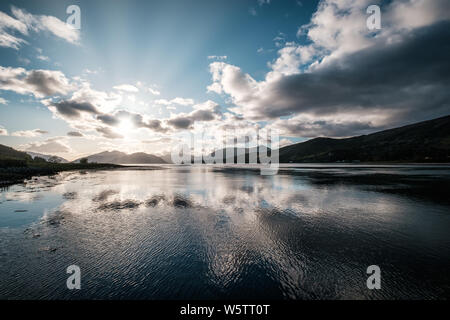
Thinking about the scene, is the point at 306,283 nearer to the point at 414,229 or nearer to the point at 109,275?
the point at 109,275

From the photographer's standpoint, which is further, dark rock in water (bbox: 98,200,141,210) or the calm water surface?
dark rock in water (bbox: 98,200,141,210)

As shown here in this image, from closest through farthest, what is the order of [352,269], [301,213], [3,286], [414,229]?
[3,286] < [352,269] < [414,229] < [301,213]

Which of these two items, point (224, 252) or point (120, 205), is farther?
point (120, 205)

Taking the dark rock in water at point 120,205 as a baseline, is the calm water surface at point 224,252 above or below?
below

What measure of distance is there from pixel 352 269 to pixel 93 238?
1911cm

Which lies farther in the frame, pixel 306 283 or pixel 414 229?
pixel 414 229

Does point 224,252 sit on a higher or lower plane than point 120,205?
lower

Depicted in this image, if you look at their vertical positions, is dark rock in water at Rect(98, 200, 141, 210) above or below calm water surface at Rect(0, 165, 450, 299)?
above

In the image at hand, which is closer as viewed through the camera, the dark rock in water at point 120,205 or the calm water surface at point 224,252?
the calm water surface at point 224,252
